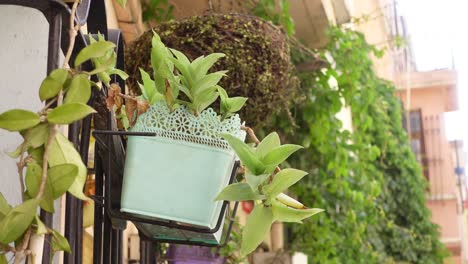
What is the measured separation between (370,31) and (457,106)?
953 centimetres

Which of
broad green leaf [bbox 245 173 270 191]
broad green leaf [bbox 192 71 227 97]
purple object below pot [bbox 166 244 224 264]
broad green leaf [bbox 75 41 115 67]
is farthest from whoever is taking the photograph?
purple object below pot [bbox 166 244 224 264]

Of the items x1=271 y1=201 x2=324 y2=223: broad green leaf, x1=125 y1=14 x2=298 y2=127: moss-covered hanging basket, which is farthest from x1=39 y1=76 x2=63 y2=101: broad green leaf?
x1=125 y1=14 x2=298 y2=127: moss-covered hanging basket

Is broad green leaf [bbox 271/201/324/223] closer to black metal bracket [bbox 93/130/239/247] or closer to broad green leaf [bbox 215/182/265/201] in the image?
broad green leaf [bbox 215/182/265/201]

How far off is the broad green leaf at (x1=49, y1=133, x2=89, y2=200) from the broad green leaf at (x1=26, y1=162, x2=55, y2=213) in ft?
0.08

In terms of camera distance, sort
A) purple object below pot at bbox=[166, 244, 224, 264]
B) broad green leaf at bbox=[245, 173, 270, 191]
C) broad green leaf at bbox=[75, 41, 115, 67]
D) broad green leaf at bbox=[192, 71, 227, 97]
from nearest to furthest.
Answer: broad green leaf at bbox=[75, 41, 115, 67] < broad green leaf at bbox=[245, 173, 270, 191] < broad green leaf at bbox=[192, 71, 227, 97] < purple object below pot at bbox=[166, 244, 224, 264]

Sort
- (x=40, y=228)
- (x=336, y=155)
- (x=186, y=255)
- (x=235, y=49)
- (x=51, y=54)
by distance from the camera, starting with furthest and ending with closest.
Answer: (x=336, y=155) → (x=186, y=255) → (x=235, y=49) → (x=51, y=54) → (x=40, y=228)

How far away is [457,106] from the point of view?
61.5 ft

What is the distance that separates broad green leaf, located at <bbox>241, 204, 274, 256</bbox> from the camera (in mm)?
962

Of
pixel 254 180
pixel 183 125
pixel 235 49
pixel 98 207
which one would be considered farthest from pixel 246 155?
pixel 235 49

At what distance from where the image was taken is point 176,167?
41.2 inches

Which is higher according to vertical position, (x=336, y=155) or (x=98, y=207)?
(x=336, y=155)

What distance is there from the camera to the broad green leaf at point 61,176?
758 millimetres

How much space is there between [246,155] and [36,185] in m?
0.29

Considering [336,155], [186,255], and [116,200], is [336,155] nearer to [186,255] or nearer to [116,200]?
[186,255]
